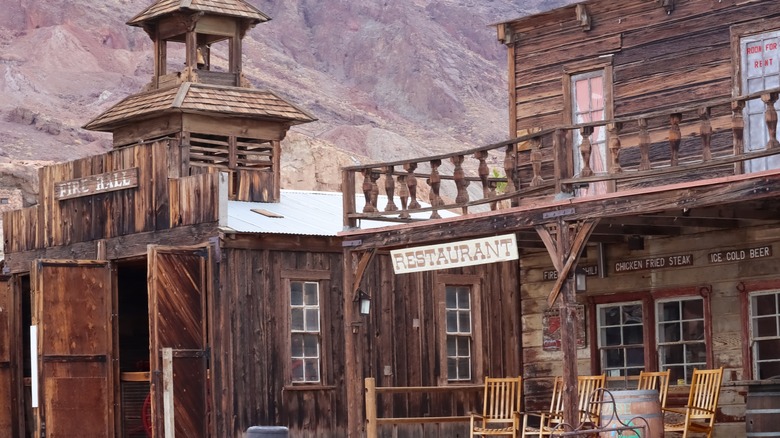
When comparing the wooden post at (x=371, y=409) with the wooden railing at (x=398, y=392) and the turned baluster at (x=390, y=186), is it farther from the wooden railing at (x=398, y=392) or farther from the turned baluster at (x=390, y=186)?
the turned baluster at (x=390, y=186)

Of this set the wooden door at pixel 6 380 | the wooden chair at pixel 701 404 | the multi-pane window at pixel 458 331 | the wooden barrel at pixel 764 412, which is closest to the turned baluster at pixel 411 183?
the wooden chair at pixel 701 404

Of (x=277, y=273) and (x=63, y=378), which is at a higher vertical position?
(x=277, y=273)

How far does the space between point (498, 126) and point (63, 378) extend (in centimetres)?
5798

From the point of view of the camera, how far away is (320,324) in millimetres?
21047

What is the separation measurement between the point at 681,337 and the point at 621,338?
3.28 ft

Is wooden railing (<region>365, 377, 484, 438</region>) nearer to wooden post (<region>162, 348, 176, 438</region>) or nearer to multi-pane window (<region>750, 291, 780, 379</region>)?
wooden post (<region>162, 348, 176, 438</region>)

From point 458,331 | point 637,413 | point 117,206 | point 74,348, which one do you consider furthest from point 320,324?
point 637,413

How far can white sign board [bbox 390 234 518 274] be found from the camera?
1616 centimetres

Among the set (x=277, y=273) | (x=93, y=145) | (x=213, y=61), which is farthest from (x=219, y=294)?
(x=213, y=61)

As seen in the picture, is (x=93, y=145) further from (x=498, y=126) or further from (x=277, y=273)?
(x=277, y=273)

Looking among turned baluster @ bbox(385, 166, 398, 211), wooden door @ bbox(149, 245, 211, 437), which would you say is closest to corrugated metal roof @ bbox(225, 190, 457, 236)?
wooden door @ bbox(149, 245, 211, 437)

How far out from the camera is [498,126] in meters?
77.1

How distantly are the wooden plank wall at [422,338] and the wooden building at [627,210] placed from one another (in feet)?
4.27

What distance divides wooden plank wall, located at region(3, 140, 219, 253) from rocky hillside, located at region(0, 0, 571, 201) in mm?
35052
